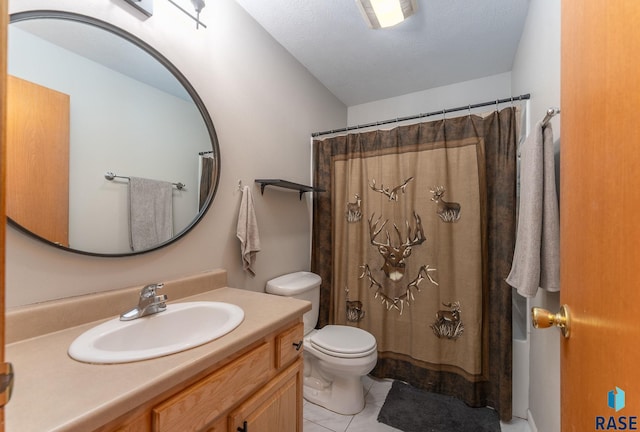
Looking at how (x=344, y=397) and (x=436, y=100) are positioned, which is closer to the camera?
(x=344, y=397)

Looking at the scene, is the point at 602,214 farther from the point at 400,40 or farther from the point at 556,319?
the point at 400,40

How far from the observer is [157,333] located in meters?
0.99

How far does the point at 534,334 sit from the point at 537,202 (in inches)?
34.5

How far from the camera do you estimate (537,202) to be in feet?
3.41

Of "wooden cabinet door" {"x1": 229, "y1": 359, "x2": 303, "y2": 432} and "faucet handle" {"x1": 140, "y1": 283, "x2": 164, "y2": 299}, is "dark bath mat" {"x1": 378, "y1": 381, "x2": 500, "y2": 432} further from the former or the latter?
"faucet handle" {"x1": 140, "y1": 283, "x2": 164, "y2": 299}

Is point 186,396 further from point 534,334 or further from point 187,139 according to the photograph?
point 534,334

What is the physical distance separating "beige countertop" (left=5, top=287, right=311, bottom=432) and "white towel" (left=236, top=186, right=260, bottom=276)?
67 cm

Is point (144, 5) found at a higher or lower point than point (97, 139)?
higher

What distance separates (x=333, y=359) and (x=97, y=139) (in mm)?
1577

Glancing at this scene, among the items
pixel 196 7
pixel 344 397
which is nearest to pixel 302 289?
pixel 344 397

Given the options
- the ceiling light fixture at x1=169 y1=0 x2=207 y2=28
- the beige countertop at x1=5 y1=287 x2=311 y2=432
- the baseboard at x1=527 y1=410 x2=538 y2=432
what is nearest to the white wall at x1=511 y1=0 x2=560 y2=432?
the baseboard at x1=527 y1=410 x2=538 y2=432

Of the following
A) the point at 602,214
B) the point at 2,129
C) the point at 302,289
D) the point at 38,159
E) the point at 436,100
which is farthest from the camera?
the point at 436,100

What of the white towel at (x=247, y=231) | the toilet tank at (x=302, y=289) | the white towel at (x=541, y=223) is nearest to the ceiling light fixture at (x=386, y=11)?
the white towel at (x=541, y=223)

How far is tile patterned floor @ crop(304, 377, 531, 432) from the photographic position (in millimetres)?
1507
